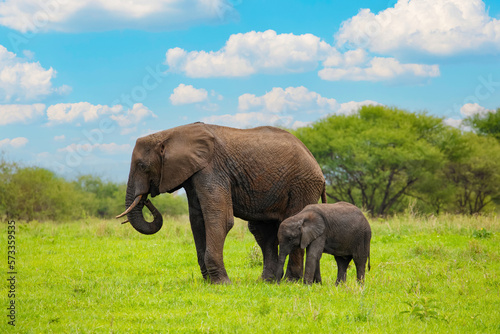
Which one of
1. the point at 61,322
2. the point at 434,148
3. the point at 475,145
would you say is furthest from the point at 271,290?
the point at 475,145

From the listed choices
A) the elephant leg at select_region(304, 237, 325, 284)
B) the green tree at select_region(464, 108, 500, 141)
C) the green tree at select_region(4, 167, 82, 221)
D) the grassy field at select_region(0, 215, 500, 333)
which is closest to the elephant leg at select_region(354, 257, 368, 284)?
the grassy field at select_region(0, 215, 500, 333)

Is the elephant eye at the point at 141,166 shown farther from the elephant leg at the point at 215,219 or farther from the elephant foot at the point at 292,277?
the elephant foot at the point at 292,277

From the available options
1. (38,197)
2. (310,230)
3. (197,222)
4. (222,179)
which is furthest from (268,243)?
(38,197)

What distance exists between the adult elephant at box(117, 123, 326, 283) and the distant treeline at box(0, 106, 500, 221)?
3255 cm

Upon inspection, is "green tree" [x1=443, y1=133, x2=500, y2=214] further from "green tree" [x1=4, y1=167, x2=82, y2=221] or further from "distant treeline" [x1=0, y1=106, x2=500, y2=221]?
"green tree" [x1=4, y1=167, x2=82, y2=221]

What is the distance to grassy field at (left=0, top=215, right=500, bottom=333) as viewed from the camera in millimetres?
7504

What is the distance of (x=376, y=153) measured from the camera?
1779 inches

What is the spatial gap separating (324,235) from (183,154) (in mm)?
2759

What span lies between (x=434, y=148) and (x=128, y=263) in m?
37.4

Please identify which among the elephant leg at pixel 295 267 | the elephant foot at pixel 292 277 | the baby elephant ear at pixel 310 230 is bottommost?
the elephant foot at pixel 292 277

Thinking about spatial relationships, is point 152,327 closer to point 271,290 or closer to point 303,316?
point 303,316

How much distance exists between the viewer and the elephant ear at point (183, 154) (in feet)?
33.3

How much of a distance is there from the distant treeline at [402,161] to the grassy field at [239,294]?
2959 centimetres

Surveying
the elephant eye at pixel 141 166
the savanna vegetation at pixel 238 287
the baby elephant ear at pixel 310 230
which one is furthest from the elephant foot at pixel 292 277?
the elephant eye at pixel 141 166
